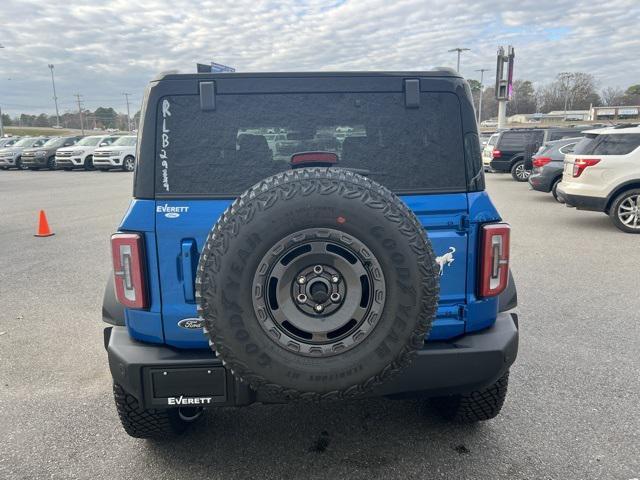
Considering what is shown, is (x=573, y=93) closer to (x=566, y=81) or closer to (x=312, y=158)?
(x=566, y=81)

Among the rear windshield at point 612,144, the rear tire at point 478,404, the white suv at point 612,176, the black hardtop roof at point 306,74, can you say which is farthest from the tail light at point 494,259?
the rear windshield at point 612,144

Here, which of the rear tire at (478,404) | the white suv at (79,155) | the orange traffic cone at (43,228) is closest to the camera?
the rear tire at (478,404)

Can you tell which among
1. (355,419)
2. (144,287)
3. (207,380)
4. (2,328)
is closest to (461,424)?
(355,419)

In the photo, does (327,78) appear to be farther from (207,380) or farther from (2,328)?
(2,328)

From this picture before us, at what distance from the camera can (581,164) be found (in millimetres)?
8961

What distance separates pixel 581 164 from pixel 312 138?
8.10 meters

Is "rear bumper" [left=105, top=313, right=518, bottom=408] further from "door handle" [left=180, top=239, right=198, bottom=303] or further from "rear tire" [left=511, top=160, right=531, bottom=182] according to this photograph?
"rear tire" [left=511, top=160, right=531, bottom=182]

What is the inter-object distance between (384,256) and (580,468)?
66.1 inches

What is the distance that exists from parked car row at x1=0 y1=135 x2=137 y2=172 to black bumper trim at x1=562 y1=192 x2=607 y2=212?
2126cm

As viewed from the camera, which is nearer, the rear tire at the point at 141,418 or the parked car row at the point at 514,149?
the rear tire at the point at 141,418

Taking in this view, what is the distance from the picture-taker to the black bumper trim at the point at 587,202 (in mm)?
8883

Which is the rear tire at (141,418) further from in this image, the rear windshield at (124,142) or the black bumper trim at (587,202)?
the rear windshield at (124,142)

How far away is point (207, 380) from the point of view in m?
2.28

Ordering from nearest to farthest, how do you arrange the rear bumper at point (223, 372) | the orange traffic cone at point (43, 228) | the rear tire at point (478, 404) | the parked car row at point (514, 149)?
1. the rear bumper at point (223, 372)
2. the rear tire at point (478, 404)
3. the orange traffic cone at point (43, 228)
4. the parked car row at point (514, 149)
